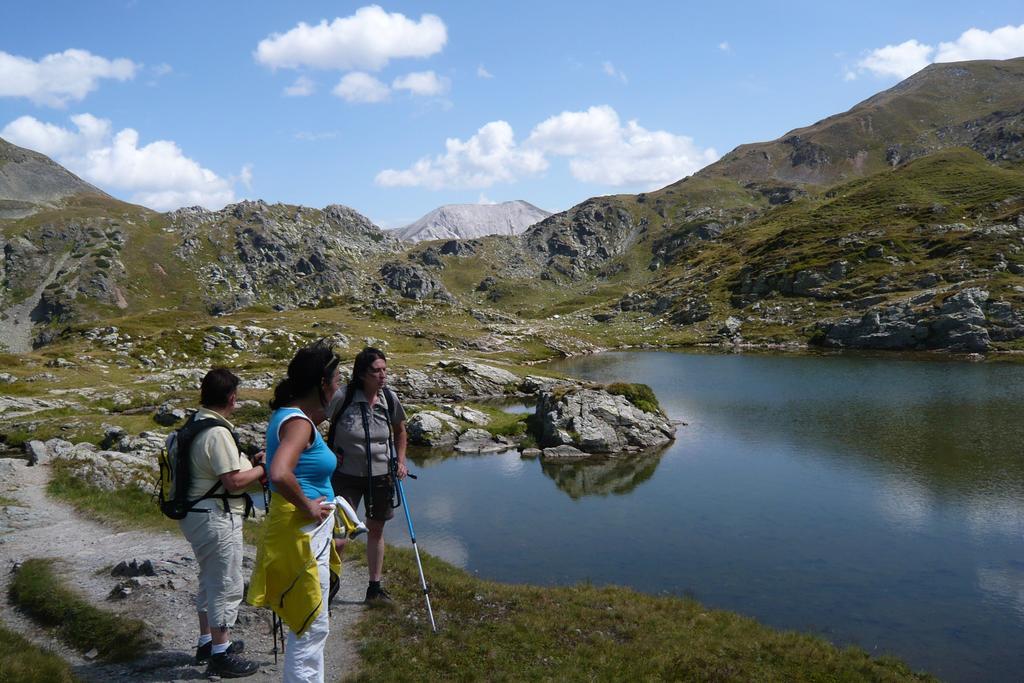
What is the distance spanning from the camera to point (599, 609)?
15977 mm

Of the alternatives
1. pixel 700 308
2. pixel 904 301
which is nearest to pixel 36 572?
pixel 904 301

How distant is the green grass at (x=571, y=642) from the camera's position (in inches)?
452

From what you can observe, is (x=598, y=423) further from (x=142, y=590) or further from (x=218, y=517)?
(x=218, y=517)

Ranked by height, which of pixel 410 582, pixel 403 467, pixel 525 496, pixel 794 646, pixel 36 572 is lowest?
pixel 525 496

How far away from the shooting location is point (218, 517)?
Answer: 30.8ft

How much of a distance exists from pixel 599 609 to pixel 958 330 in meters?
108

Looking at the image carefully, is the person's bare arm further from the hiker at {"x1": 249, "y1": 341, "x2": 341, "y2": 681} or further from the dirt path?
the dirt path

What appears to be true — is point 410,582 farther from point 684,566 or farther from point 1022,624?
point 1022,624

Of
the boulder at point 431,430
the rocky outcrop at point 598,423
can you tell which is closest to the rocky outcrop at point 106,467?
the boulder at point 431,430

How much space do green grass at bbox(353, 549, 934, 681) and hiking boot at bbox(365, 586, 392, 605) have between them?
1.10 feet

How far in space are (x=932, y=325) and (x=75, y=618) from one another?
120m

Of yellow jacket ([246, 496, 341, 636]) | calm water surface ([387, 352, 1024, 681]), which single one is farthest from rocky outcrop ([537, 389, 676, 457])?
yellow jacket ([246, 496, 341, 636])

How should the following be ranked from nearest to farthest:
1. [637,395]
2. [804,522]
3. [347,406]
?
[347,406], [804,522], [637,395]

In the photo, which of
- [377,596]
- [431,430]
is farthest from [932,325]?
[377,596]
